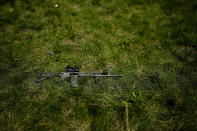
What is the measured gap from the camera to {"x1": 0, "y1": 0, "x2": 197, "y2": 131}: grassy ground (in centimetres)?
209

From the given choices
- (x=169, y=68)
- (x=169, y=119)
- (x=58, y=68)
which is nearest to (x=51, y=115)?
(x=58, y=68)

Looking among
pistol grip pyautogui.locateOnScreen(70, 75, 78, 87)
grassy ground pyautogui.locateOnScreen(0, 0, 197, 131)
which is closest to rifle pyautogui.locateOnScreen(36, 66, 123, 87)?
pistol grip pyautogui.locateOnScreen(70, 75, 78, 87)

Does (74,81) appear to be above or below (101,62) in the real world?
below

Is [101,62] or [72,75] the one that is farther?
[101,62]

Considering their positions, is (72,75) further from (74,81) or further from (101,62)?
(101,62)

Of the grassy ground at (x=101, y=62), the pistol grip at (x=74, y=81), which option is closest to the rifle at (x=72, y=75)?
the pistol grip at (x=74, y=81)

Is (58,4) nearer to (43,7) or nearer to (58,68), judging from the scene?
(43,7)

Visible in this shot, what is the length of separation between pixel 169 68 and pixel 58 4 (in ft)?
12.1

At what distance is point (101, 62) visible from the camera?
2885mm

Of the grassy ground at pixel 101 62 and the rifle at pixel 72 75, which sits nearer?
the grassy ground at pixel 101 62

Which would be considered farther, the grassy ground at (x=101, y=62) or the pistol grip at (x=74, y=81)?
the pistol grip at (x=74, y=81)

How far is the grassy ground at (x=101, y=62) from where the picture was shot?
2.09 meters

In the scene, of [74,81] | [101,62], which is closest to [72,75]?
[74,81]

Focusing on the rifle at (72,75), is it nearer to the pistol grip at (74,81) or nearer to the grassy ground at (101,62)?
the pistol grip at (74,81)
